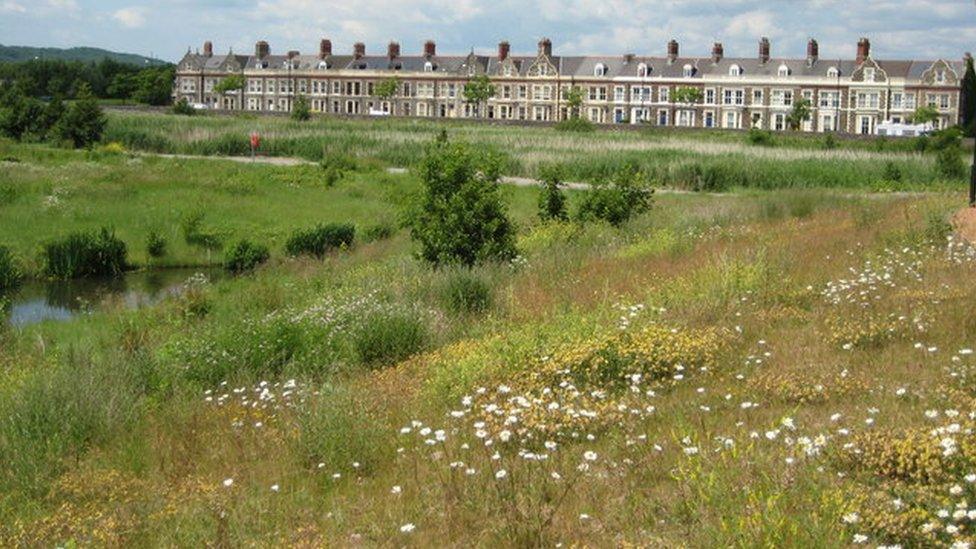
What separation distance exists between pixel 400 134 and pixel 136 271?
1411 inches

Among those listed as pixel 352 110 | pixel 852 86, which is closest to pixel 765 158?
pixel 852 86

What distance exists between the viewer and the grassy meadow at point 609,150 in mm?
42375

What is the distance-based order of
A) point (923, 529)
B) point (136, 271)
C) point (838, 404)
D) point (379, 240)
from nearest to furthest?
point (923, 529) < point (838, 404) < point (136, 271) < point (379, 240)

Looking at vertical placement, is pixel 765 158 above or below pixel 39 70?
below

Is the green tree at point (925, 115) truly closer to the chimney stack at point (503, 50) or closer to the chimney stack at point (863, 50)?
the chimney stack at point (863, 50)

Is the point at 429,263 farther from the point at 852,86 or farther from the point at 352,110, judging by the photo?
the point at 352,110

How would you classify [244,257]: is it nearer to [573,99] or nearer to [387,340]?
[387,340]

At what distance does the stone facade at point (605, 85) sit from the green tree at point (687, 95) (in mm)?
1332

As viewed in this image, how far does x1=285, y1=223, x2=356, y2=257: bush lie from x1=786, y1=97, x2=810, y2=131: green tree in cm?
6641

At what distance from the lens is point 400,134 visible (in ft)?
202

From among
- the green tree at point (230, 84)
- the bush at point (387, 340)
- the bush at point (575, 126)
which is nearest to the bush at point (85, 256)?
the bush at point (387, 340)

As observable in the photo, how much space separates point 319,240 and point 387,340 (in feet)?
52.7

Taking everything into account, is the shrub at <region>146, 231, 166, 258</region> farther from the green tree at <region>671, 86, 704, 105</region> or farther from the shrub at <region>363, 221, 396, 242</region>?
the green tree at <region>671, 86, 704, 105</region>

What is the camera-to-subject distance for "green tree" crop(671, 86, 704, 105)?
9438 centimetres
